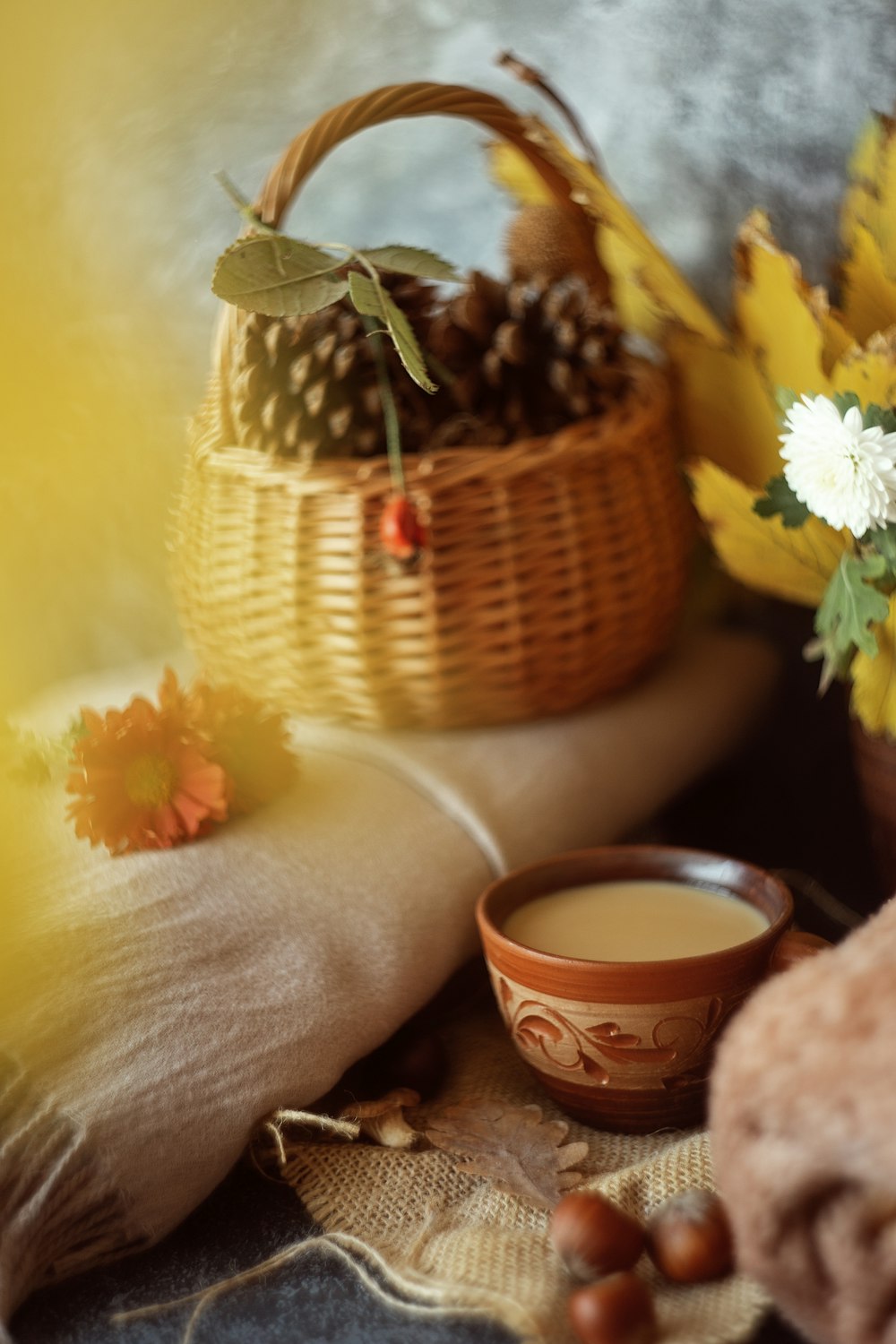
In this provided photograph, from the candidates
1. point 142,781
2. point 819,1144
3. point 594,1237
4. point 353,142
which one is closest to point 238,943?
point 142,781

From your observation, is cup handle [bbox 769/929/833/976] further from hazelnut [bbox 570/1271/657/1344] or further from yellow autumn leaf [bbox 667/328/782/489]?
yellow autumn leaf [bbox 667/328/782/489]

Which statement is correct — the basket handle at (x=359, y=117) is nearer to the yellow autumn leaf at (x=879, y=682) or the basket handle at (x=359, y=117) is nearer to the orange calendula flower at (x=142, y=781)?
the orange calendula flower at (x=142, y=781)

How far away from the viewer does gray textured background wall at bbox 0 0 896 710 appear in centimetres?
98

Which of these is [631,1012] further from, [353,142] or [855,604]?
[353,142]

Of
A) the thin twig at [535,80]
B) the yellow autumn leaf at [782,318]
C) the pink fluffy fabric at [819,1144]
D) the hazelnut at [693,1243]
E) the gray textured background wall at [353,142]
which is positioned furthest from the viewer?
the gray textured background wall at [353,142]

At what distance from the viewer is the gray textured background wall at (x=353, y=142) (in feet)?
3.22

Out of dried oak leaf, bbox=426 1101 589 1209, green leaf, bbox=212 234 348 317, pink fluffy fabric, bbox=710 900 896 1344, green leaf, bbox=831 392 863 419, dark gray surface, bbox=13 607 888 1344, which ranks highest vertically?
green leaf, bbox=212 234 348 317

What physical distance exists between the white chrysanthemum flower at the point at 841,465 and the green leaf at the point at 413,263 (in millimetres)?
218

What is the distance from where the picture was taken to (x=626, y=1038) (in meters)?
0.65

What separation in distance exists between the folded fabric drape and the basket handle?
374 mm

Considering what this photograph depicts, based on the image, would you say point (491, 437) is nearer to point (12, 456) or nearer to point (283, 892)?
point (283, 892)

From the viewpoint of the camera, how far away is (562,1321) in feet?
1.75

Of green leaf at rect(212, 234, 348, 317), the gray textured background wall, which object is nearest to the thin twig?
the gray textured background wall

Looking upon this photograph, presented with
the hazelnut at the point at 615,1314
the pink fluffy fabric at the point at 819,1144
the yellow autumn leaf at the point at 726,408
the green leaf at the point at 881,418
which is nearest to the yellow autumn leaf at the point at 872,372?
the green leaf at the point at 881,418
